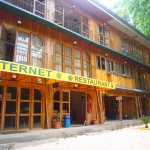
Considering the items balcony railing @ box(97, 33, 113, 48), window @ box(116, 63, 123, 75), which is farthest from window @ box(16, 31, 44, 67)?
window @ box(116, 63, 123, 75)

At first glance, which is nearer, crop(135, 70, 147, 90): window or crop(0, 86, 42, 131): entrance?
crop(0, 86, 42, 131): entrance

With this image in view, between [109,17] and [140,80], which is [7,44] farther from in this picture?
[140,80]

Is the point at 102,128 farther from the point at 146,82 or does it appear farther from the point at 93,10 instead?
the point at 146,82

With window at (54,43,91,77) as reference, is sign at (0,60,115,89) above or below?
below

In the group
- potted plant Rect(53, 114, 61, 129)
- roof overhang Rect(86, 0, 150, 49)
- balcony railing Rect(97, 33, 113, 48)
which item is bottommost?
potted plant Rect(53, 114, 61, 129)

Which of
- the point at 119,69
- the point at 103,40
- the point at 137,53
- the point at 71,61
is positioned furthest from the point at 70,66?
the point at 137,53

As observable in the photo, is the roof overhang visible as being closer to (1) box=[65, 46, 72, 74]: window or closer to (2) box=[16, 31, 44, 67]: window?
(1) box=[65, 46, 72, 74]: window

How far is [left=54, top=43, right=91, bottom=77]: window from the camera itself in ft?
44.5

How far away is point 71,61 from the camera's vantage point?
1450cm

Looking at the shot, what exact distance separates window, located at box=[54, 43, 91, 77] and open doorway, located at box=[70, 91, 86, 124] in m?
2.13

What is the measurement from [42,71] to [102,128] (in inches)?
248

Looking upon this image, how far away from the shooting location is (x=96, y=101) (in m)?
15.5

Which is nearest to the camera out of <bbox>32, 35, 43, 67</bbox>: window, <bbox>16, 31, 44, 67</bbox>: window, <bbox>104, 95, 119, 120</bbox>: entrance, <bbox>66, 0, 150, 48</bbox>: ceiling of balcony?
<bbox>16, 31, 44, 67</bbox>: window

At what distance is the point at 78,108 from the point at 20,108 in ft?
21.5
